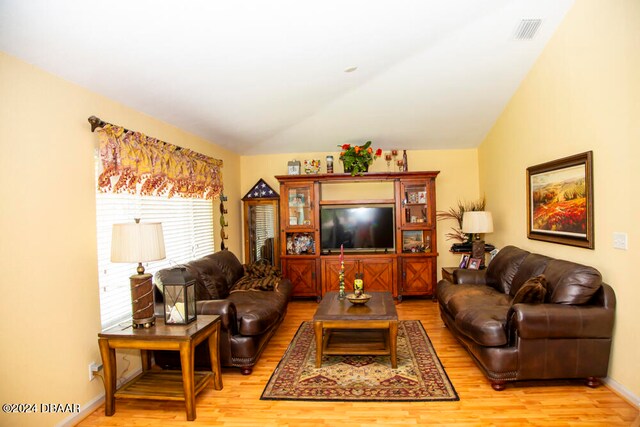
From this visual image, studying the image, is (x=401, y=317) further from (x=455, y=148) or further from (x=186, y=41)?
(x=186, y=41)

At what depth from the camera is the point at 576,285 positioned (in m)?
2.87

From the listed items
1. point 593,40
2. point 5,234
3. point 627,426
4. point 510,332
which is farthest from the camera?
point 593,40

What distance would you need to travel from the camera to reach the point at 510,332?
2854mm

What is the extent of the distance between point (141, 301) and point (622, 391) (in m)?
3.58

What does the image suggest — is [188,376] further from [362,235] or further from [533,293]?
[362,235]

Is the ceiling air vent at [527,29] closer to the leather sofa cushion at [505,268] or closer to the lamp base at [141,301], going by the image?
the leather sofa cushion at [505,268]

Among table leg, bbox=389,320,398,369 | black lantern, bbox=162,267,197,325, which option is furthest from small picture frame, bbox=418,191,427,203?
black lantern, bbox=162,267,197,325

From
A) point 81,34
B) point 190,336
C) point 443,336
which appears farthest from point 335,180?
point 81,34

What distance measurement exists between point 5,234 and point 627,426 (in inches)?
154

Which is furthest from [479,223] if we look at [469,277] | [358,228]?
[358,228]

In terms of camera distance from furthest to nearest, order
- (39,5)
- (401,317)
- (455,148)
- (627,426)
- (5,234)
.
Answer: (455,148), (401,317), (627,426), (5,234), (39,5)

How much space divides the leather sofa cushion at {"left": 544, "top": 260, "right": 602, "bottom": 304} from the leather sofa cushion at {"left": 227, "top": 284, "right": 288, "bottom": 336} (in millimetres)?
2395

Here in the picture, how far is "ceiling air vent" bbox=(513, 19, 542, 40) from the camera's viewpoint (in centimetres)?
352

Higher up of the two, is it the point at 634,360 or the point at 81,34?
the point at 81,34
